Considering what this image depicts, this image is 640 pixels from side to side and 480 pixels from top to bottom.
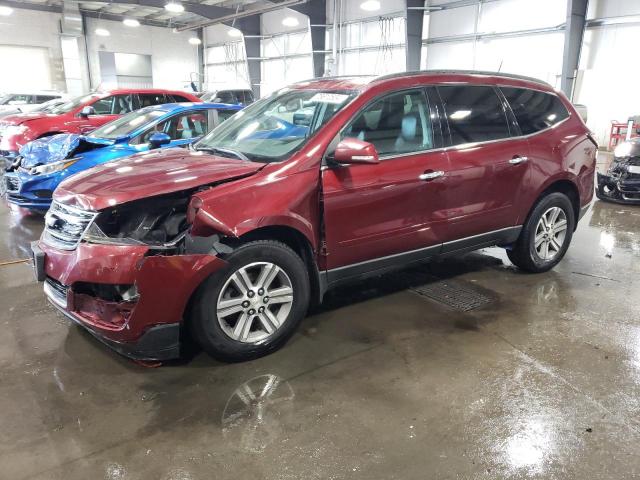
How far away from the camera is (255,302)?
288cm

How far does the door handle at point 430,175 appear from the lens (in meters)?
3.38

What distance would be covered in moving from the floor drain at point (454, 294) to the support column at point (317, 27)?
16.4 metres

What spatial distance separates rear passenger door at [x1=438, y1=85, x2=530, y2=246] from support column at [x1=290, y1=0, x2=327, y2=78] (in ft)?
53.4

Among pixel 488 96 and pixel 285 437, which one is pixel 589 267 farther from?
pixel 285 437

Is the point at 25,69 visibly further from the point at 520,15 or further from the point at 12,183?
the point at 520,15

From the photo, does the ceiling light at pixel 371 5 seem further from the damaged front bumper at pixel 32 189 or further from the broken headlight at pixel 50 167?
the damaged front bumper at pixel 32 189

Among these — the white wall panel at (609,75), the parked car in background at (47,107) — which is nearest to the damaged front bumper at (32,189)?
the parked car in background at (47,107)

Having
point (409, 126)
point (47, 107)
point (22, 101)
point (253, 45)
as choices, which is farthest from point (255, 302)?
point (253, 45)

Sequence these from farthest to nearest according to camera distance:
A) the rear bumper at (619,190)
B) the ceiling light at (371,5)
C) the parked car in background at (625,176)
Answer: the ceiling light at (371,5) → the rear bumper at (619,190) → the parked car in background at (625,176)

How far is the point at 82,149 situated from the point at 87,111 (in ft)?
11.0

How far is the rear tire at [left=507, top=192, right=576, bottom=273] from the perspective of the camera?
4.27m

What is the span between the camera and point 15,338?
3.24 meters

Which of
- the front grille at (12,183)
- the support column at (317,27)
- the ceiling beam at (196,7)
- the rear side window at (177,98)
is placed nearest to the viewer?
the front grille at (12,183)

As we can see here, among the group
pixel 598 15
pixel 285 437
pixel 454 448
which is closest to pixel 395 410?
pixel 454 448
